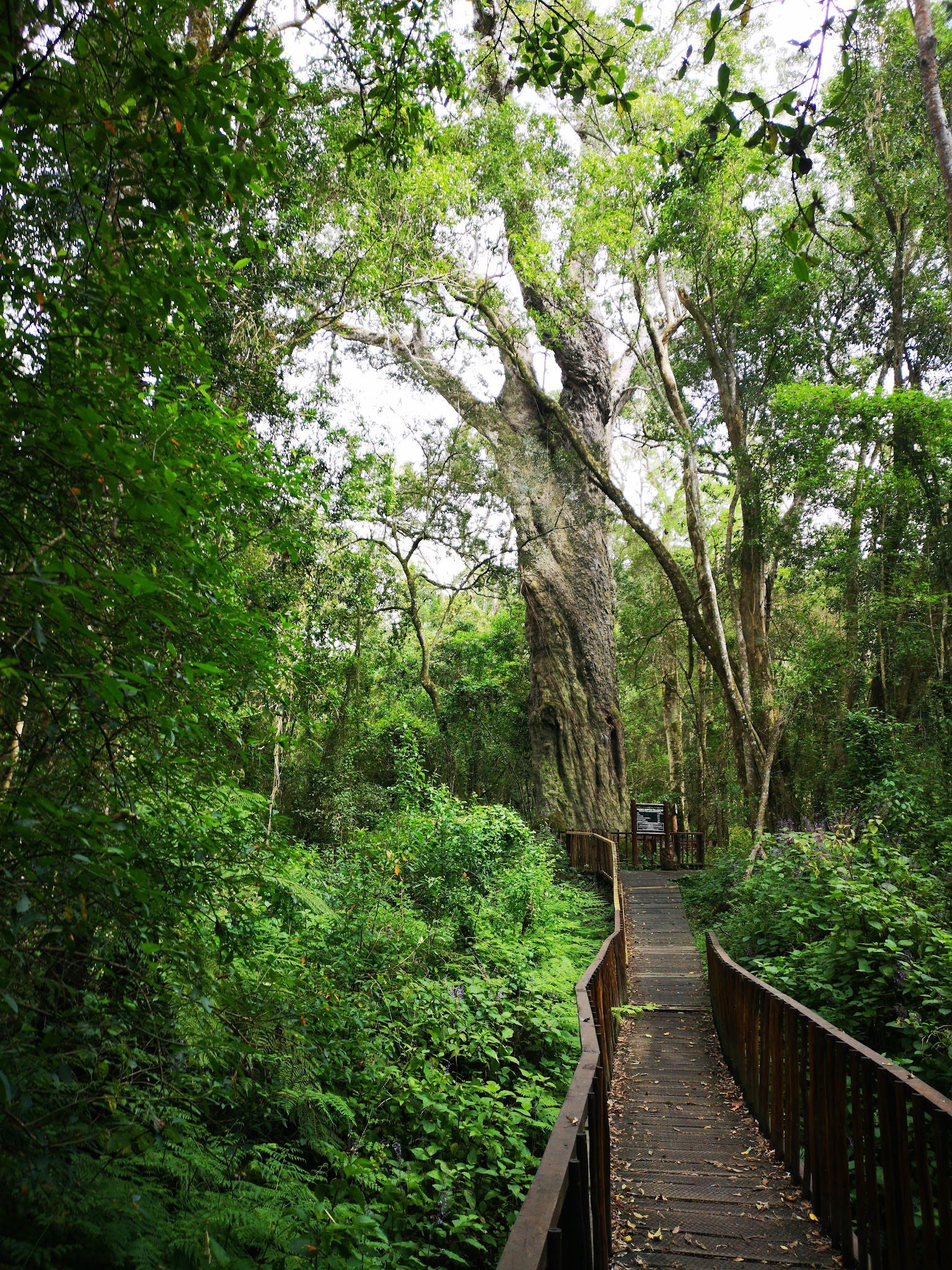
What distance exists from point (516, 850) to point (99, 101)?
10671mm

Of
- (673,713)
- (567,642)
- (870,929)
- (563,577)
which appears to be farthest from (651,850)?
(870,929)

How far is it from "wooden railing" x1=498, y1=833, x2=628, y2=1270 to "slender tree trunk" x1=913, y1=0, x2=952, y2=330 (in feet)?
20.9

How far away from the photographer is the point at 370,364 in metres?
18.7

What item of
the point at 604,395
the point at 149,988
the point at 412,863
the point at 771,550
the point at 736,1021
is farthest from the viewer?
the point at 604,395

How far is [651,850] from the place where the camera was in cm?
1862

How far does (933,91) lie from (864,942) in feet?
22.1

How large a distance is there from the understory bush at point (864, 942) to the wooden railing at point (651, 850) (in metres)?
8.66

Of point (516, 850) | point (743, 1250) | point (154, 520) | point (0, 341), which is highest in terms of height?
point (0, 341)

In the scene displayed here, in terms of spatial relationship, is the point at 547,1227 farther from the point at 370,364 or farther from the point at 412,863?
the point at 370,364

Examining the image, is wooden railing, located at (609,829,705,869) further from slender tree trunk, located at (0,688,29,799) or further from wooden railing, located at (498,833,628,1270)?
slender tree trunk, located at (0,688,29,799)

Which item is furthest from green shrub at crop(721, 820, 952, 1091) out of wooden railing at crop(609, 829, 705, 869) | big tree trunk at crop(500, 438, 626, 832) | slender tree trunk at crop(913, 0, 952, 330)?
big tree trunk at crop(500, 438, 626, 832)

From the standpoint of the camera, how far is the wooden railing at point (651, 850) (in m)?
17.7

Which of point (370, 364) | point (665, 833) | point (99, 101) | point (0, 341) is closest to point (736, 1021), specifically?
point (0, 341)

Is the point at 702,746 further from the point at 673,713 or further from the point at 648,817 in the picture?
the point at 648,817
